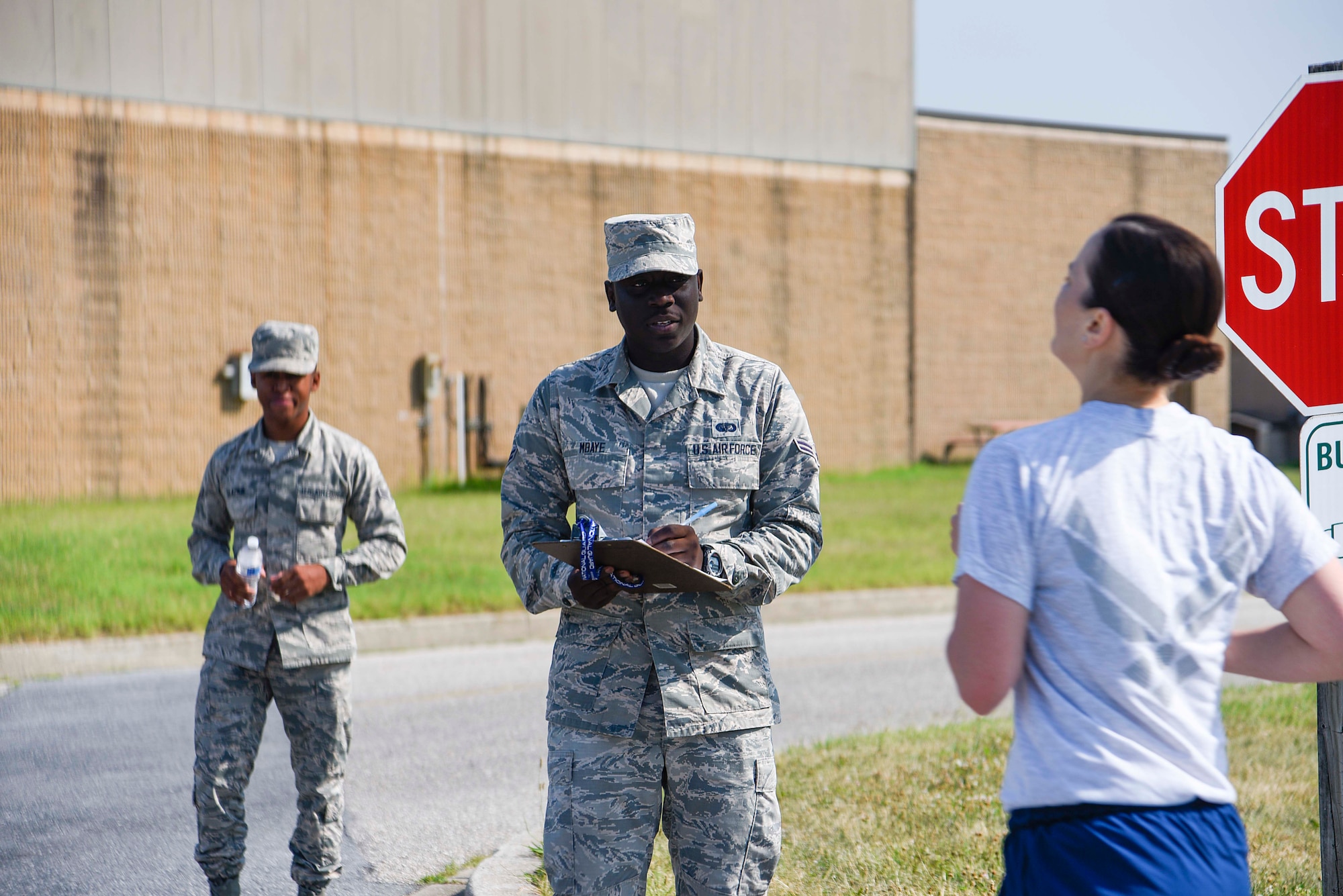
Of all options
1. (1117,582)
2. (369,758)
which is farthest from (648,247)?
(369,758)

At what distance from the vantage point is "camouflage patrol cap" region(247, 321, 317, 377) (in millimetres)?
4555

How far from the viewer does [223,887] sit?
4316mm

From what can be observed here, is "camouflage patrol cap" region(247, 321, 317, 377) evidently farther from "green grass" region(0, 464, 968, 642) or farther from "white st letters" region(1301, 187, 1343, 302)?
"green grass" region(0, 464, 968, 642)

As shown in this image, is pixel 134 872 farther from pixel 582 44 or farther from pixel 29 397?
pixel 582 44

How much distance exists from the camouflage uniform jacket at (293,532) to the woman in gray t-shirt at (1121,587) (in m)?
2.97

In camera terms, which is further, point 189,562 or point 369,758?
point 189,562

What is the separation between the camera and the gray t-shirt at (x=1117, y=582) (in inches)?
79.3

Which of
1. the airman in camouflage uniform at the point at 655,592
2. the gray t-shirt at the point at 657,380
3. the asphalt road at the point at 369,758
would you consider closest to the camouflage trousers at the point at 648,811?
the airman in camouflage uniform at the point at 655,592

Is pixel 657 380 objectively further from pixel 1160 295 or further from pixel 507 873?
pixel 507 873

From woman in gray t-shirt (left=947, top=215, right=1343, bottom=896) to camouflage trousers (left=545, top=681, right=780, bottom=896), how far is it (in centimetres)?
108

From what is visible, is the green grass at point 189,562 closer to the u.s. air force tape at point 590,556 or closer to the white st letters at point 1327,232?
the u.s. air force tape at point 590,556

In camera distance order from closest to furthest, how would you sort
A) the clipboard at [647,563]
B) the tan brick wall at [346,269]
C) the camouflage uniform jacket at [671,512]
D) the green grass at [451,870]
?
the clipboard at [647,563], the camouflage uniform jacket at [671,512], the green grass at [451,870], the tan brick wall at [346,269]

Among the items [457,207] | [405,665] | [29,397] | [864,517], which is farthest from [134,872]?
[457,207]

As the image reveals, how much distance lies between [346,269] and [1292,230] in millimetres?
19100
